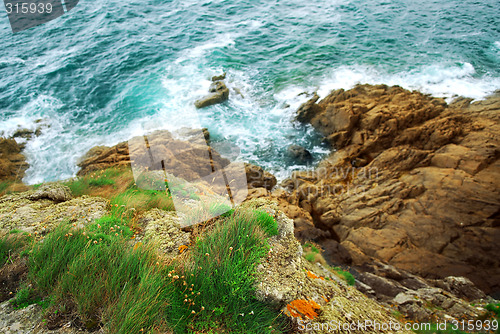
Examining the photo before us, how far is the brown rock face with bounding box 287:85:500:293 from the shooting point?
27.8ft

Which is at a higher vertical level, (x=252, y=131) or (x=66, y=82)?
(x=66, y=82)

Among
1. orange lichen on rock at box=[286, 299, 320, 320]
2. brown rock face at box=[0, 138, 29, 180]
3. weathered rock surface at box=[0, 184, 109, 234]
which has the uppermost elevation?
weathered rock surface at box=[0, 184, 109, 234]

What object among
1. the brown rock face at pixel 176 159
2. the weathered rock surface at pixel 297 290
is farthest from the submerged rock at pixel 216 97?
the weathered rock surface at pixel 297 290

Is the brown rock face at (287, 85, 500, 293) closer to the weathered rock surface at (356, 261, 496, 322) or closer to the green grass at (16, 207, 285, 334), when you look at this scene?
the weathered rock surface at (356, 261, 496, 322)

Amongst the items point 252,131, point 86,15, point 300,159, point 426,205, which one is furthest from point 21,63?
point 426,205

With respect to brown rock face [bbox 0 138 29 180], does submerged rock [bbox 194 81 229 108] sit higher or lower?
higher

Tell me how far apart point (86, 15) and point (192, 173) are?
27.0m

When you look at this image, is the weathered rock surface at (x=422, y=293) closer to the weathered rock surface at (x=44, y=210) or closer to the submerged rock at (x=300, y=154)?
the submerged rock at (x=300, y=154)

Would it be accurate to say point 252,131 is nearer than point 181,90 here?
Yes

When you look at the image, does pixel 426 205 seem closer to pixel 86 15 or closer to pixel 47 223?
pixel 47 223

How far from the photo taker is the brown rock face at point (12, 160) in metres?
12.6

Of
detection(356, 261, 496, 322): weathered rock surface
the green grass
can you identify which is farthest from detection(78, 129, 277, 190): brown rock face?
the green grass

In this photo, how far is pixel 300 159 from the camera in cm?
1383

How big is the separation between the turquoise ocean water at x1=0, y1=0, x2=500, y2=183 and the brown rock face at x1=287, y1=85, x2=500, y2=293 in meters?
2.29
